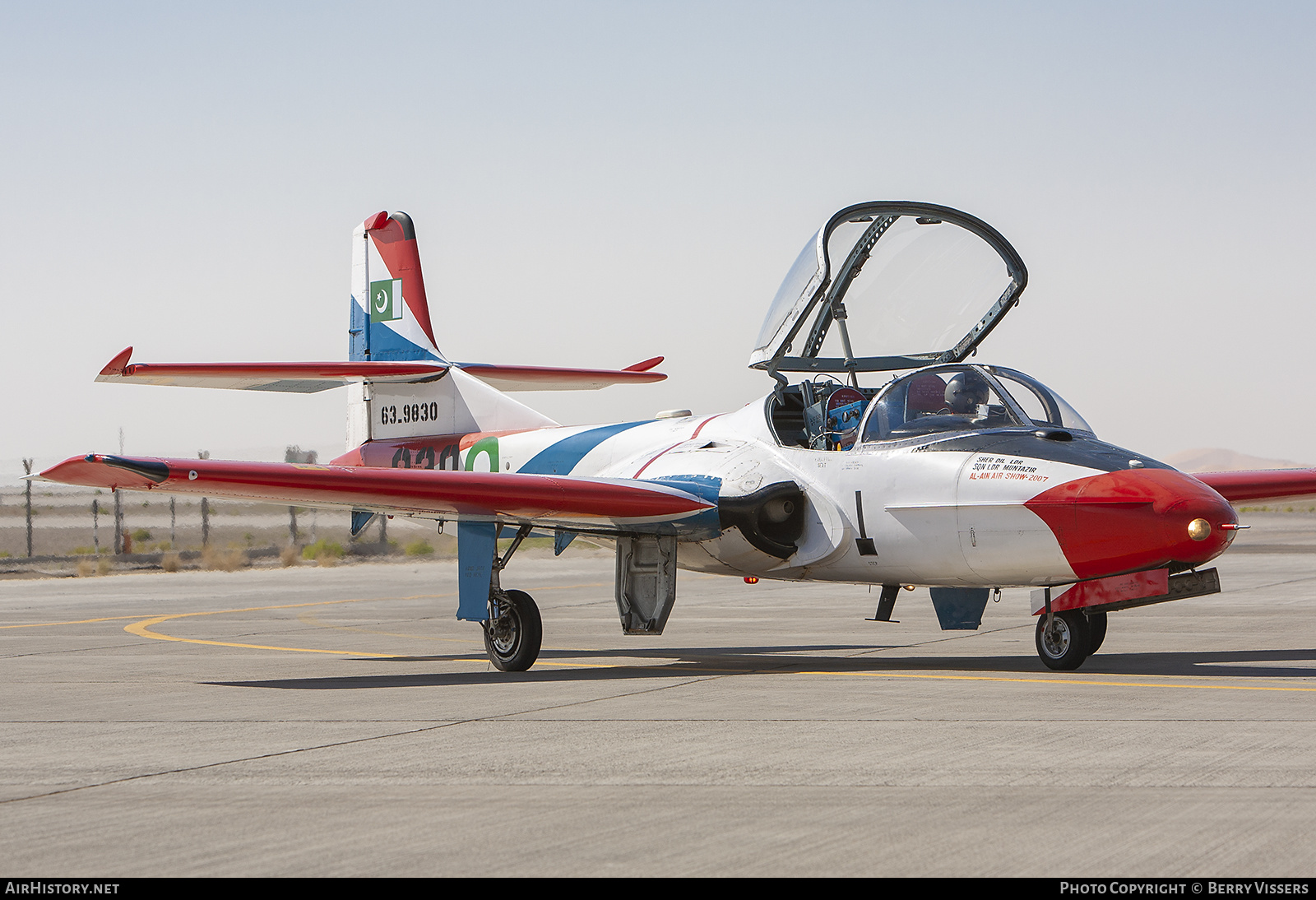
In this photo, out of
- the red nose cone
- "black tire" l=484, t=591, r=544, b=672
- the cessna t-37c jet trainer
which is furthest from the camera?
"black tire" l=484, t=591, r=544, b=672

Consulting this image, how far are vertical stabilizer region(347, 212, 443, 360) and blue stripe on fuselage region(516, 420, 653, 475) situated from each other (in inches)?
111

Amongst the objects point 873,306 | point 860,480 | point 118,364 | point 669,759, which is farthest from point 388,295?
point 669,759

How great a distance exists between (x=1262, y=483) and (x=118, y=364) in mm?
12341

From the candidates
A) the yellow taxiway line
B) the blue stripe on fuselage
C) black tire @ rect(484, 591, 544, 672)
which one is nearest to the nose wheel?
the yellow taxiway line

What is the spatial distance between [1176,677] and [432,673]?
22.0 ft

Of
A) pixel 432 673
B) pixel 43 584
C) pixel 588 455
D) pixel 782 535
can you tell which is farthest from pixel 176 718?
pixel 43 584

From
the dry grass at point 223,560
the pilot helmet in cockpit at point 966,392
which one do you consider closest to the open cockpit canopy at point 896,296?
the pilot helmet in cockpit at point 966,392

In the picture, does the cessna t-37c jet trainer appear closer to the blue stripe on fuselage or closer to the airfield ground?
the blue stripe on fuselage

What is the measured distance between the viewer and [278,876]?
4730 mm

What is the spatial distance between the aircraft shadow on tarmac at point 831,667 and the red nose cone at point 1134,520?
1.36 meters

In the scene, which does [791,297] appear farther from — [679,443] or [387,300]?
[387,300]

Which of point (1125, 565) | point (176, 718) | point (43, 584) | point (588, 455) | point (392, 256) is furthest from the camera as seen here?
point (43, 584)

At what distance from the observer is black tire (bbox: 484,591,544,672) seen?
42.0 ft

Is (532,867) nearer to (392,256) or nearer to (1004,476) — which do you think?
(1004,476)
